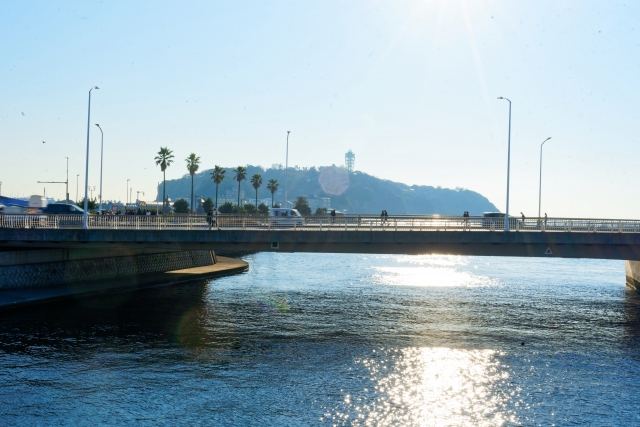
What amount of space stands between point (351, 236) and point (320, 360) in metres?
15.7

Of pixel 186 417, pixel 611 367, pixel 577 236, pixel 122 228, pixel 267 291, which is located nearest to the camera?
pixel 186 417

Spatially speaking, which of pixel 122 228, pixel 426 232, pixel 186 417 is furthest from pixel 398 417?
pixel 122 228

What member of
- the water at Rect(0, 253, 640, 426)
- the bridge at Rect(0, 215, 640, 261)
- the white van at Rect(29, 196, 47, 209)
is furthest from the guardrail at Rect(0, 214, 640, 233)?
the white van at Rect(29, 196, 47, 209)

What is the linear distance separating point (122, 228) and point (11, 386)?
23.1m

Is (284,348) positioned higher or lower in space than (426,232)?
lower

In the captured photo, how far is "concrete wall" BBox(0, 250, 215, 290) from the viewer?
5019cm

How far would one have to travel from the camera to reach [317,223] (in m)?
49.9

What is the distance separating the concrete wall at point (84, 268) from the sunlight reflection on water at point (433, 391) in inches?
1236

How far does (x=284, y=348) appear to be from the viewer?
35094 mm

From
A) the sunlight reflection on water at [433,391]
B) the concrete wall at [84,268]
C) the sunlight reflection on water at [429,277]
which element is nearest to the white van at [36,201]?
the concrete wall at [84,268]

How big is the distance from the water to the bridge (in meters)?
4.67

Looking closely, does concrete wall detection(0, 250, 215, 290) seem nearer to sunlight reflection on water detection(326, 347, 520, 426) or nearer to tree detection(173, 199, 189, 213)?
sunlight reflection on water detection(326, 347, 520, 426)

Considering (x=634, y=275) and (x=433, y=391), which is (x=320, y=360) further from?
(x=634, y=275)

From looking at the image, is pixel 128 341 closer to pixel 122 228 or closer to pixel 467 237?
pixel 122 228
